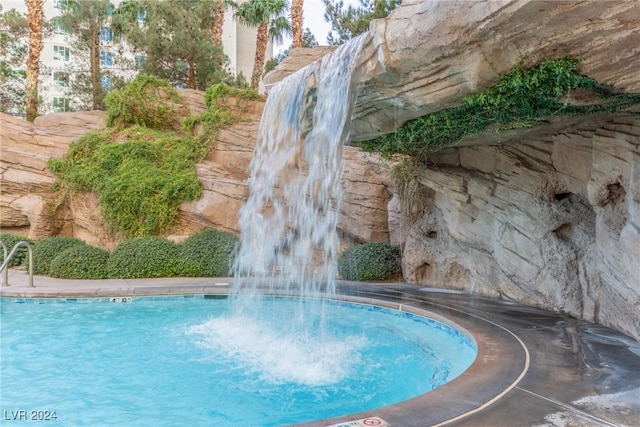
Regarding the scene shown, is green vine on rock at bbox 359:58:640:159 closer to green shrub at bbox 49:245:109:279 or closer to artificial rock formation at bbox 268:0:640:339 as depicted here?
artificial rock formation at bbox 268:0:640:339

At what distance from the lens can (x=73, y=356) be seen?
549cm

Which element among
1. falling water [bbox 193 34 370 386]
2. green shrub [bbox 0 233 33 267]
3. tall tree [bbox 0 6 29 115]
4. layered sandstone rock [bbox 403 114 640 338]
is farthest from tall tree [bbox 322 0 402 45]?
tall tree [bbox 0 6 29 115]

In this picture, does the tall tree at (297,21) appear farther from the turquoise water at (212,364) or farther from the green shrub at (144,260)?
the turquoise water at (212,364)

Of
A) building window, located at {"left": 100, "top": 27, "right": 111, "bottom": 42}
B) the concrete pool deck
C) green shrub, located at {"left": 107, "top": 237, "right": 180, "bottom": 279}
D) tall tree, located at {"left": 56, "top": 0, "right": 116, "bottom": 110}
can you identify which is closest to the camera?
the concrete pool deck

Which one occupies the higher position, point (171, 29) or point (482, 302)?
point (171, 29)

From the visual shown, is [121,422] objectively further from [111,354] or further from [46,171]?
[46,171]

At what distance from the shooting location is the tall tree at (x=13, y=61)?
22828 millimetres

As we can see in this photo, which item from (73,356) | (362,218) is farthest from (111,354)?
(362,218)

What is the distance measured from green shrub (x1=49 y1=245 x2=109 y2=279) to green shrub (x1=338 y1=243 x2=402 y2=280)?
578 cm

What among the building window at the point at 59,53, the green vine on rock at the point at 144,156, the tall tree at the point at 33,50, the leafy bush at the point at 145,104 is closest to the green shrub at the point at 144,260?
the green vine on rock at the point at 144,156

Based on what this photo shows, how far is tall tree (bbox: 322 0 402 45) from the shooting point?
15.7 meters

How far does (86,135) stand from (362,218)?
9495 millimetres

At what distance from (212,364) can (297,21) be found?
16.7 meters

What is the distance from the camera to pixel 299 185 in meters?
12.6
